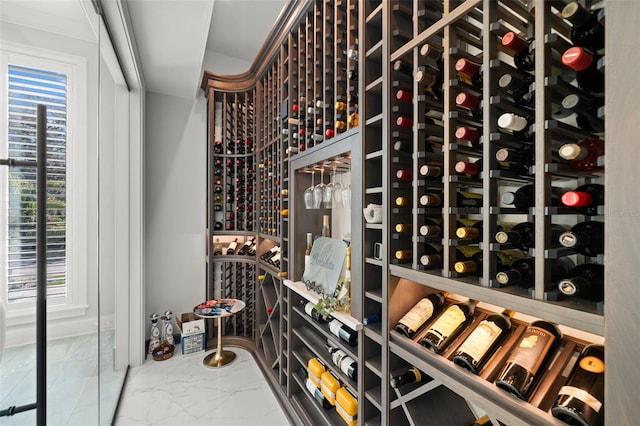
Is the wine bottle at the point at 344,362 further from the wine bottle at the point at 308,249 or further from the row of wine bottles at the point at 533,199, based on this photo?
the row of wine bottles at the point at 533,199

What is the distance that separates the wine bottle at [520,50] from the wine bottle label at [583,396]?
723mm

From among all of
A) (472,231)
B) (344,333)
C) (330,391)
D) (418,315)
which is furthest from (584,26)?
(330,391)

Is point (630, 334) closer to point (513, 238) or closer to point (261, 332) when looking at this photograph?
point (513, 238)

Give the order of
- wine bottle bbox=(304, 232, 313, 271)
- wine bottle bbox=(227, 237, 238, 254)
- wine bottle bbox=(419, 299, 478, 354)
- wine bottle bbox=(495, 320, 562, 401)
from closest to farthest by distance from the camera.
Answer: wine bottle bbox=(495, 320, 562, 401), wine bottle bbox=(419, 299, 478, 354), wine bottle bbox=(304, 232, 313, 271), wine bottle bbox=(227, 237, 238, 254)

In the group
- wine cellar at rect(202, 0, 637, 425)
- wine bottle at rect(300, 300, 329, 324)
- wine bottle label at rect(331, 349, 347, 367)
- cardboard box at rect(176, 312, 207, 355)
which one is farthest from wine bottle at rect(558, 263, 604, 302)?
cardboard box at rect(176, 312, 207, 355)

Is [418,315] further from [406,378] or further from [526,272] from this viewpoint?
[526,272]

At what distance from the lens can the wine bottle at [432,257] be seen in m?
0.94

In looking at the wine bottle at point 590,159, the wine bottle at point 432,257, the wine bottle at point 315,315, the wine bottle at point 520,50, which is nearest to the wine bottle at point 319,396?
the wine bottle at point 315,315

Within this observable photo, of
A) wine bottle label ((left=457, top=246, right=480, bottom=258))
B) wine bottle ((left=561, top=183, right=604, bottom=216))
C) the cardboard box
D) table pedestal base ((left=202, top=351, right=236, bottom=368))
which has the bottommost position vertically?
table pedestal base ((left=202, top=351, right=236, bottom=368))

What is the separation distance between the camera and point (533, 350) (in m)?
0.71

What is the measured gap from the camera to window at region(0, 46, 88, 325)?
750mm

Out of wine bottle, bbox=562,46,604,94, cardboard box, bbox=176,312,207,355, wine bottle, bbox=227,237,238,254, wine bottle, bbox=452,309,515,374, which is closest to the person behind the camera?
wine bottle, bbox=562,46,604,94

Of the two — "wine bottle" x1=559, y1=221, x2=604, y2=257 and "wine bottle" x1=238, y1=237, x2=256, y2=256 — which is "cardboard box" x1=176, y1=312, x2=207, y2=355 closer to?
"wine bottle" x1=238, y1=237, x2=256, y2=256

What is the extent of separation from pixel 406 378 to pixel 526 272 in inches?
22.1
